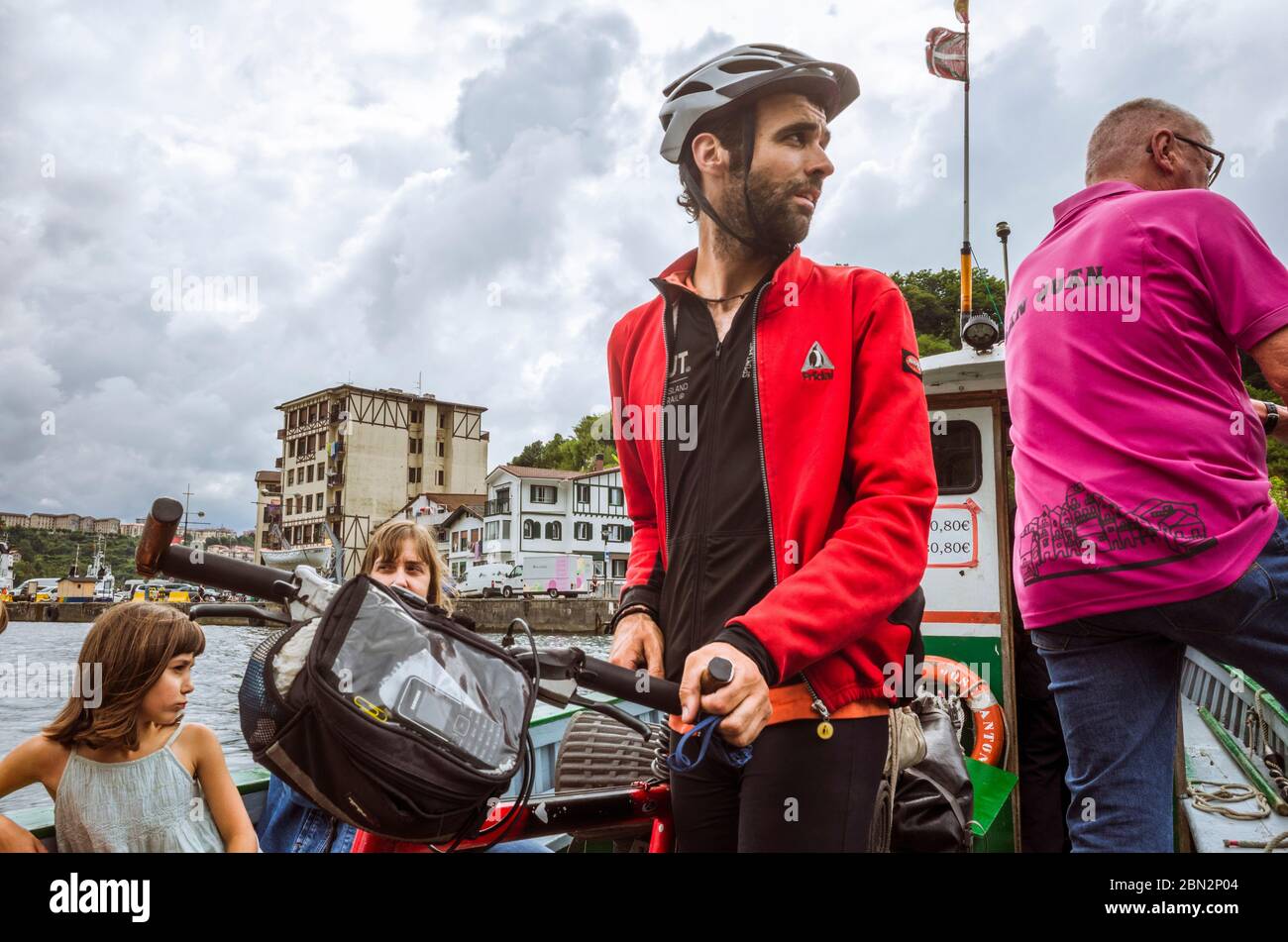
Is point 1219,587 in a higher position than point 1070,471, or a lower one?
lower

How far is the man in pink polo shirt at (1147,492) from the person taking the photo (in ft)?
4.97

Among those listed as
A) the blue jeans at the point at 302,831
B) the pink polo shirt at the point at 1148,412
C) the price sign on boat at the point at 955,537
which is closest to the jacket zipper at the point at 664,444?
the pink polo shirt at the point at 1148,412

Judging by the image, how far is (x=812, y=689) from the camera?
1339 millimetres

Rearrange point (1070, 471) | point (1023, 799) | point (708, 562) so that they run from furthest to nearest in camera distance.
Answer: point (1023, 799) < point (1070, 471) < point (708, 562)

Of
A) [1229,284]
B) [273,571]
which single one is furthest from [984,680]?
[273,571]

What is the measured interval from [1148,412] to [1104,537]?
0.24 metres

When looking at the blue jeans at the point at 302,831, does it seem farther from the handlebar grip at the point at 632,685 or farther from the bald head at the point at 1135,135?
the bald head at the point at 1135,135

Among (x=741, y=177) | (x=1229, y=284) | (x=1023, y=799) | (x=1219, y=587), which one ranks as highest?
(x=741, y=177)

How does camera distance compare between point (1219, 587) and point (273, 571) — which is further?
point (1219, 587)

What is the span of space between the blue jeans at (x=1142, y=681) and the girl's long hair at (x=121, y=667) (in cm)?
209

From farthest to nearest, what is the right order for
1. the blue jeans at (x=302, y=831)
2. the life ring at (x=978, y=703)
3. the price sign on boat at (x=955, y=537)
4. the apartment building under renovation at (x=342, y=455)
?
the apartment building under renovation at (x=342, y=455)
the price sign on boat at (x=955, y=537)
the life ring at (x=978, y=703)
the blue jeans at (x=302, y=831)
